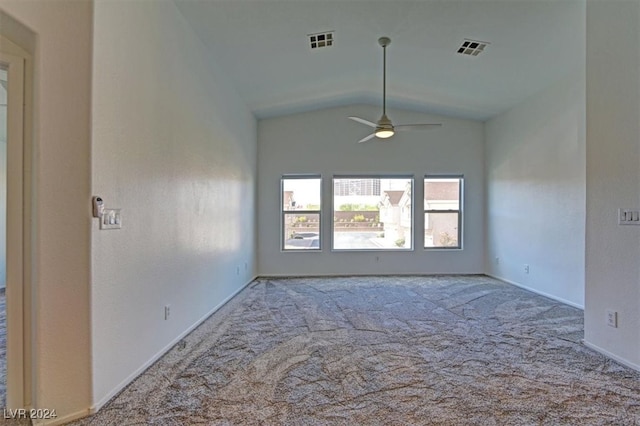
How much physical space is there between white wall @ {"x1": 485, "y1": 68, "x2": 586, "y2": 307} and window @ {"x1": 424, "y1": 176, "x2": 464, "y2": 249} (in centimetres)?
56

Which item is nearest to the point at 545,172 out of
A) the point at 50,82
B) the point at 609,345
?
the point at 609,345

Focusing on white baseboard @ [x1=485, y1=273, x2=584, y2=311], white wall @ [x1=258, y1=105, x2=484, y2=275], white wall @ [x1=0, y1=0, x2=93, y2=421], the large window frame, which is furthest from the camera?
the large window frame

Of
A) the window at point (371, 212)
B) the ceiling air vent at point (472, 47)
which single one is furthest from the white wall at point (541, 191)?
the window at point (371, 212)

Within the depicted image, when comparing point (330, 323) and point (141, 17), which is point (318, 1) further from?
point (330, 323)

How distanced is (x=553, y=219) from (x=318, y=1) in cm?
426

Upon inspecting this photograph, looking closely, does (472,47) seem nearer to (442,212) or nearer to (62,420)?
(442,212)

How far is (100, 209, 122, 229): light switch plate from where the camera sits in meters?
2.16

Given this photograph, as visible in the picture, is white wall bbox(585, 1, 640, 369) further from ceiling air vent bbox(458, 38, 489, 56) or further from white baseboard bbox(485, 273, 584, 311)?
white baseboard bbox(485, 273, 584, 311)

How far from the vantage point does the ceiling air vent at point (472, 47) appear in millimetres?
3977

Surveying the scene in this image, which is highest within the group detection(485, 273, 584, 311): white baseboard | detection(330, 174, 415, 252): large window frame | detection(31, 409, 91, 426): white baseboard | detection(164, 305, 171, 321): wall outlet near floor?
detection(330, 174, 415, 252): large window frame

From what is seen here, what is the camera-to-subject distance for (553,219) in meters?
5.04

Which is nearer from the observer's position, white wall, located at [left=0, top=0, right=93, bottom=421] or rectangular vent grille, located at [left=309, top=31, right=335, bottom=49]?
white wall, located at [left=0, top=0, right=93, bottom=421]

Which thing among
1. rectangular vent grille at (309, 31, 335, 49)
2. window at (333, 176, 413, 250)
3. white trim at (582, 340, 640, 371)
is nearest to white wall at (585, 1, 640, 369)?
white trim at (582, 340, 640, 371)

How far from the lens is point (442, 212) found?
694cm
